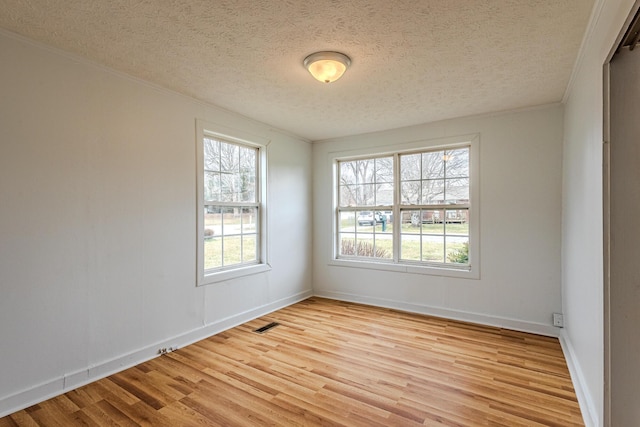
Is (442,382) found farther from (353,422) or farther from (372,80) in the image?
(372,80)

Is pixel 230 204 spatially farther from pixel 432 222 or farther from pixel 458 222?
pixel 458 222

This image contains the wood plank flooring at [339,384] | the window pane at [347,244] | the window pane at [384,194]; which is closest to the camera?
the wood plank flooring at [339,384]

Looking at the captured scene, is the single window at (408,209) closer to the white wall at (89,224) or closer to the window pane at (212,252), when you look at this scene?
the window pane at (212,252)

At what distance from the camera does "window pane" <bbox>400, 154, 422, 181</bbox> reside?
4281 millimetres

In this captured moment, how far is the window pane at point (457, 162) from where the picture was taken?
3975 mm

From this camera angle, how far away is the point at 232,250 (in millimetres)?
3844

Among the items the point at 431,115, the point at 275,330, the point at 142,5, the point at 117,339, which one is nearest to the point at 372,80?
the point at 431,115

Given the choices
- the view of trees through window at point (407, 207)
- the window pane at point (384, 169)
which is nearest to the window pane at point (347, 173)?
the view of trees through window at point (407, 207)

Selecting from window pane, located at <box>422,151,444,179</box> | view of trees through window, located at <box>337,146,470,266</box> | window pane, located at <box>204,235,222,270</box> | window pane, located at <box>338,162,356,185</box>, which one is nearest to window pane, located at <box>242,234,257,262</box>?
window pane, located at <box>204,235,222,270</box>

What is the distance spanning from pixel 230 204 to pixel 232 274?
0.82m

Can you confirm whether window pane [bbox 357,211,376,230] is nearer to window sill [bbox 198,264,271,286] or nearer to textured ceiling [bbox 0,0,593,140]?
window sill [bbox 198,264,271,286]

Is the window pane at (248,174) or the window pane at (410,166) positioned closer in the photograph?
the window pane at (248,174)

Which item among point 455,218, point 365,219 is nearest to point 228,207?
point 365,219

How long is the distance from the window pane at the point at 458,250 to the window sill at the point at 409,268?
14cm
